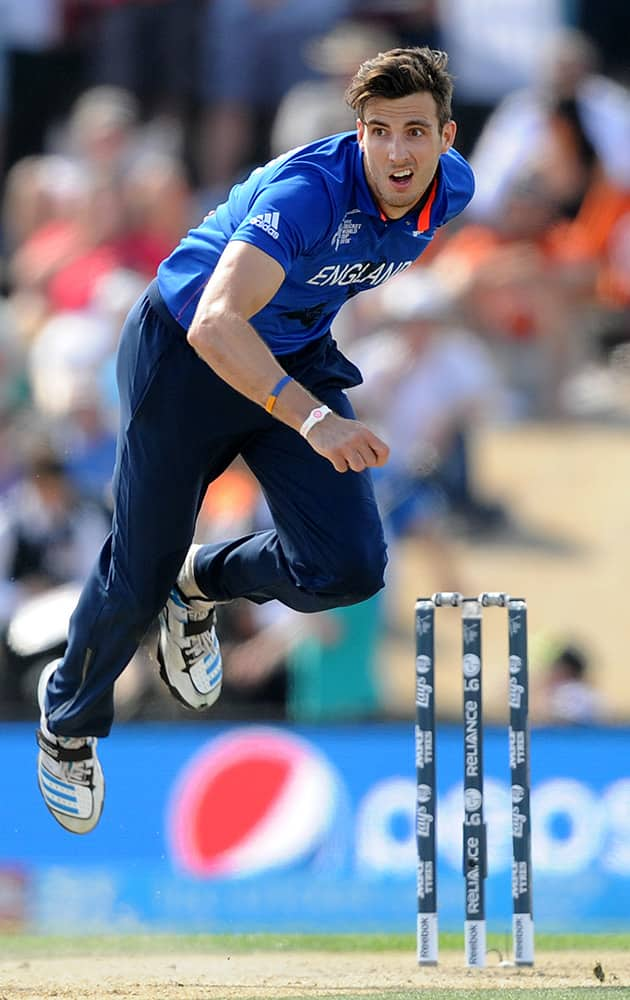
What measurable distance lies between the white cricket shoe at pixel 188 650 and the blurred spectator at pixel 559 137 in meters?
5.37

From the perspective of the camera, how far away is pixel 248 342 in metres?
4.60

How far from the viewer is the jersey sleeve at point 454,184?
5289 mm

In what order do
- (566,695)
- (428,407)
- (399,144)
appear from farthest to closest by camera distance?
(428,407) < (566,695) < (399,144)

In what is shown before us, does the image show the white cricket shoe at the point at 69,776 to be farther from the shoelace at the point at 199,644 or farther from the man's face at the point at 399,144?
the man's face at the point at 399,144

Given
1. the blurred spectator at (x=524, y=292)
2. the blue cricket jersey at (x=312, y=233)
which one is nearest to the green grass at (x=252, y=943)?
the blue cricket jersey at (x=312, y=233)

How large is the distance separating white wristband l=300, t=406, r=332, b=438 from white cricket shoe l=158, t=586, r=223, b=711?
172cm

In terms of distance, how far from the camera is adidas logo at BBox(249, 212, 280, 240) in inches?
187

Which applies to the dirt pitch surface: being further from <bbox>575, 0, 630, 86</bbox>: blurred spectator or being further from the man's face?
<bbox>575, 0, 630, 86</bbox>: blurred spectator

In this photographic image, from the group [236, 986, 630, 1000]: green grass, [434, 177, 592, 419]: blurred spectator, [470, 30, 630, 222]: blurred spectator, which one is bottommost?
[236, 986, 630, 1000]: green grass

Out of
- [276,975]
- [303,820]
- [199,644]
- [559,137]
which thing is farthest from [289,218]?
[559,137]

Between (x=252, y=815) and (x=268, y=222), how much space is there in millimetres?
4974

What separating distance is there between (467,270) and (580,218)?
0.81 m

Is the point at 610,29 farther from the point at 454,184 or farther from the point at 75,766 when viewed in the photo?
the point at 75,766

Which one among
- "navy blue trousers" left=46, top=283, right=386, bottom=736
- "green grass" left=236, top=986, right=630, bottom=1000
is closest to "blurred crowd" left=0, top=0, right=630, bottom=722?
"navy blue trousers" left=46, top=283, right=386, bottom=736
